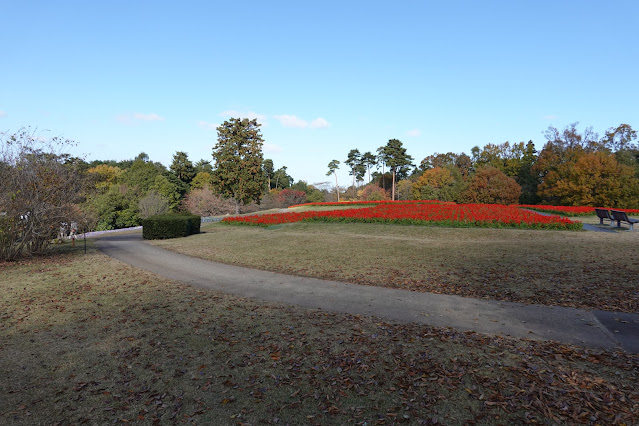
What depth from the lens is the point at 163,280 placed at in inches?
315

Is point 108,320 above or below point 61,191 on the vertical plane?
below

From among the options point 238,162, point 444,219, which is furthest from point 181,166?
point 444,219

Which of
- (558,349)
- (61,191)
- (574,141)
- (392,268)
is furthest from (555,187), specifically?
(61,191)

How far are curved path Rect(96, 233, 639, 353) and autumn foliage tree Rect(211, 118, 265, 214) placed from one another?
27089mm

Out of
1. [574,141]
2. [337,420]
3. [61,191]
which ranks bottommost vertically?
[337,420]

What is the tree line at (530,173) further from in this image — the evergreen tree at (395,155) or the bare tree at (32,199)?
the bare tree at (32,199)

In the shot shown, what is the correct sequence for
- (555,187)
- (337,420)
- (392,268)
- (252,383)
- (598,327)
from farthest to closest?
(555,187)
(392,268)
(598,327)
(252,383)
(337,420)

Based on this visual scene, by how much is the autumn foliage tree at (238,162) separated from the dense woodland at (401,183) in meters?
0.15

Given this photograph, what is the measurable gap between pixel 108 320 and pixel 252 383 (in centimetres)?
326

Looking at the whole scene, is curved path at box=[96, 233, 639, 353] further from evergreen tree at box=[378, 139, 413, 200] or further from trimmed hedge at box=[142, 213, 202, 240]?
evergreen tree at box=[378, 139, 413, 200]

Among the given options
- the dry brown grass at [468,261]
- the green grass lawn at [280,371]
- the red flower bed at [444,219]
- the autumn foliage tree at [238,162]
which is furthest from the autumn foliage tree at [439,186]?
the green grass lawn at [280,371]

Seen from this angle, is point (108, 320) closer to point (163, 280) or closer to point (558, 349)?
point (163, 280)

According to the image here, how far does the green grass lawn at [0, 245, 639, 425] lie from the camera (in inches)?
117

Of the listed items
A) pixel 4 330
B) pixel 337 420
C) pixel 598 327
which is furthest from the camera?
pixel 4 330
